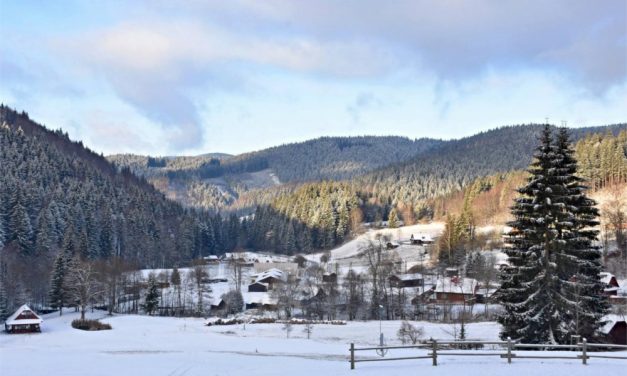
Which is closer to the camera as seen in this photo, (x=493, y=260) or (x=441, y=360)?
(x=441, y=360)

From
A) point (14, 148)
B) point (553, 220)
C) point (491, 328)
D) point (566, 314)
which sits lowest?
point (491, 328)

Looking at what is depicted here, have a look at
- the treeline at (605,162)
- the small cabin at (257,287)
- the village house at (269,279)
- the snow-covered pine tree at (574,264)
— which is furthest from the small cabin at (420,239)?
the snow-covered pine tree at (574,264)

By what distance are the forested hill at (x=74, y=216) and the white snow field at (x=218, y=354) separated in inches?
1453

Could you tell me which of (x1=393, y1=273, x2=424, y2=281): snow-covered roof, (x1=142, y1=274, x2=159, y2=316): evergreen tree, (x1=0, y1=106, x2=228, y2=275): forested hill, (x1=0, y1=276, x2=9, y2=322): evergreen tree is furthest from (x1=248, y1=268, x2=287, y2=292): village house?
(x1=0, y1=276, x2=9, y2=322): evergreen tree

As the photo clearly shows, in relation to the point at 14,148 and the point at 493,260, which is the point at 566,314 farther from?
the point at 14,148

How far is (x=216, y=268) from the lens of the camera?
445 feet

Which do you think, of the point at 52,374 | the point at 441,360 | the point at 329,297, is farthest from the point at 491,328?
the point at 52,374

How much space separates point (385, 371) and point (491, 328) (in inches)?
1515

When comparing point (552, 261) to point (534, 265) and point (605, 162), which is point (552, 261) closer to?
point (534, 265)

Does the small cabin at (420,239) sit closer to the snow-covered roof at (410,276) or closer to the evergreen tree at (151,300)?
the snow-covered roof at (410,276)

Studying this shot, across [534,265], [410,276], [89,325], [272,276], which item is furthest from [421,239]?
[534,265]

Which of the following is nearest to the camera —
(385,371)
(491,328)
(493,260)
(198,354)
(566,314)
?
(385,371)

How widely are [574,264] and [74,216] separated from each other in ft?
419

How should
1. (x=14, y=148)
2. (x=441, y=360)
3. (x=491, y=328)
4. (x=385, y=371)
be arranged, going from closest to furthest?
(x=385, y=371)
(x=441, y=360)
(x=491, y=328)
(x=14, y=148)
